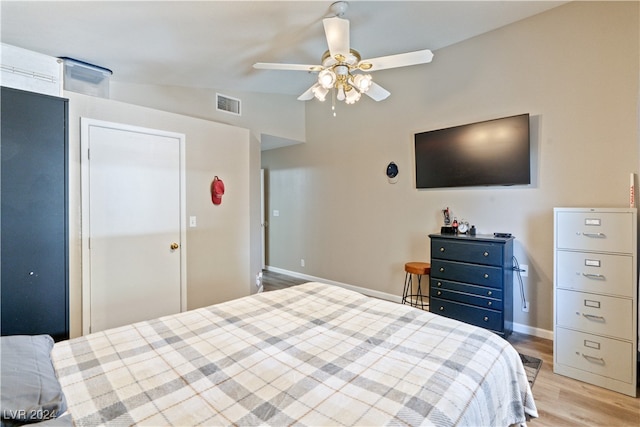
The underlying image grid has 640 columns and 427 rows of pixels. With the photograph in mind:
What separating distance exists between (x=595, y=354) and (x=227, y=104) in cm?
460

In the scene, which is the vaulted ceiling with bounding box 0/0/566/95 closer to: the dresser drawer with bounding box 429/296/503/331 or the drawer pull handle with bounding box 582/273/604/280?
the drawer pull handle with bounding box 582/273/604/280

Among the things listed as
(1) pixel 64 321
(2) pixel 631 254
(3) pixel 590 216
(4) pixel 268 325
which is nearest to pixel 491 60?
(3) pixel 590 216

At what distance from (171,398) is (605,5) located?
4.17m

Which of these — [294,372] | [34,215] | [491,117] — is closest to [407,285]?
[491,117]

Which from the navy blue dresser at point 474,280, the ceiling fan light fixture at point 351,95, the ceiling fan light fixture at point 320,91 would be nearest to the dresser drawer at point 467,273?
the navy blue dresser at point 474,280

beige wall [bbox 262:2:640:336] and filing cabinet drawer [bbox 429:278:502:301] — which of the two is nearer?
beige wall [bbox 262:2:640:336]

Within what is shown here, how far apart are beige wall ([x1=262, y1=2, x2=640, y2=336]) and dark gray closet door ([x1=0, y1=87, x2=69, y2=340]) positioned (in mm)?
3316

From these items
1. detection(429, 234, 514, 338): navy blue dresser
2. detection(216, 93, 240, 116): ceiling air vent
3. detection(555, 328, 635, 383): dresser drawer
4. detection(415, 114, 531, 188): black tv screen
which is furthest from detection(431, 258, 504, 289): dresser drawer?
detection(216, 93, 240, 116): ceiling air vent

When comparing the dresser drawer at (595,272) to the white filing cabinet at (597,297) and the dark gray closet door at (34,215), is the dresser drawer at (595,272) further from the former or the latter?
the dark gray closet door at (34,215)

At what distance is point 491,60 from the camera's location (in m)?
3.19

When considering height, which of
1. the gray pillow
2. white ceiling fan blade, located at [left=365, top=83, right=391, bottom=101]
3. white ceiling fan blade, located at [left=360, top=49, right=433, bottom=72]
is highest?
white ceiling fan blade, located at [left=360, top=49, right=433, bottom=72]

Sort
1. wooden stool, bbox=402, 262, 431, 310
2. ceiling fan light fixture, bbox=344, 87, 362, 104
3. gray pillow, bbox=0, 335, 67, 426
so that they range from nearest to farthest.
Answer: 1. gray pillow, bbox=0, 335, 67, 426
2. ceiling fan light fixture, bbox=344, 87, 362, 104
3. wooden stool, bbox=402, 262, 431, 310

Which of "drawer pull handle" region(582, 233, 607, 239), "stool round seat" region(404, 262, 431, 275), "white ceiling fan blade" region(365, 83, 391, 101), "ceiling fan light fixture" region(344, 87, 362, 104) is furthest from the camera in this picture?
"stool round seat" region(404, 262, 431, 275)

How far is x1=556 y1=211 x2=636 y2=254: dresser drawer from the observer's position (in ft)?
6.81
